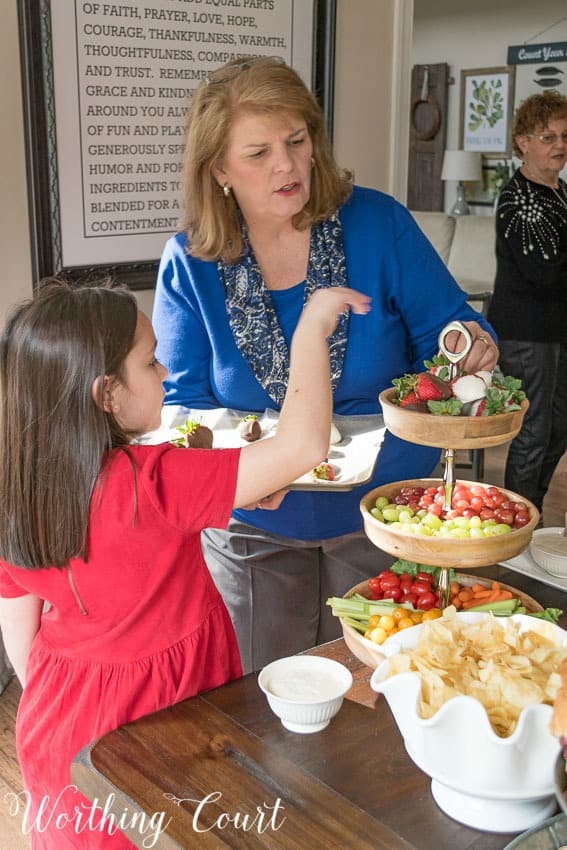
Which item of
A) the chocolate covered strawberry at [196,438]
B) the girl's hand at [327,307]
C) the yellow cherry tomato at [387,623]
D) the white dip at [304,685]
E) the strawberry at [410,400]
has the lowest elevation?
the white dip at [304,685]

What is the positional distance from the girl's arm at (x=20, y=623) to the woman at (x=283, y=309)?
53cm

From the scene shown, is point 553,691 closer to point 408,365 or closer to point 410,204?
point 408,365

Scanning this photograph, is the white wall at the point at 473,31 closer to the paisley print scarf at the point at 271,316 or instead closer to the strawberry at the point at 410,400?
the paisley print scarf at the point at 271,316

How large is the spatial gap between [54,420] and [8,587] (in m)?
0.28

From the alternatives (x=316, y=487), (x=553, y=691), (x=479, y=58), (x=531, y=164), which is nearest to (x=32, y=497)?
(x=316, y=487)

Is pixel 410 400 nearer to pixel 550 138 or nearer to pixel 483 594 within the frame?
pixel 483 594

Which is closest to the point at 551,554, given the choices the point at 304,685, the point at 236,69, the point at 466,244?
the point at 304,685

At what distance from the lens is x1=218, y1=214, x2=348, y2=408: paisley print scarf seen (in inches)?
74.3

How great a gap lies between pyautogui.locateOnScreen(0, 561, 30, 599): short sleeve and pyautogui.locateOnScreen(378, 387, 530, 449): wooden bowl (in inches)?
23.8

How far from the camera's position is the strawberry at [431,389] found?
1414mm

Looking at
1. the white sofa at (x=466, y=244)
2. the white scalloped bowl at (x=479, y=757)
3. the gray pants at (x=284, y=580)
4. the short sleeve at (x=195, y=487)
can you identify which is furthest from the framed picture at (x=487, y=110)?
the white scalloped bowl at (x=479, y=757)

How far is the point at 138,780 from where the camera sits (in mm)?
1180

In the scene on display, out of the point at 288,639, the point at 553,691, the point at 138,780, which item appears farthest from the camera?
the point at 288,639

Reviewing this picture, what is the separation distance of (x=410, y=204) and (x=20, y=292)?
766cm
